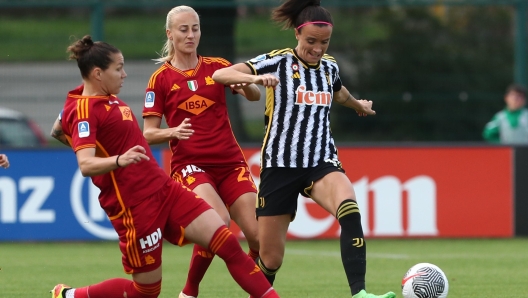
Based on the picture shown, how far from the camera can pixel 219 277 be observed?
9.27 meters

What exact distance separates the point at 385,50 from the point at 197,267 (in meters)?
8.11

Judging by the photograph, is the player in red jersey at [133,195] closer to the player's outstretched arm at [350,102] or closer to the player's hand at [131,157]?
the player's hand at [131,157]

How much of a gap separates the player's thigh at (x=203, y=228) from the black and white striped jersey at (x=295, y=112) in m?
0.89

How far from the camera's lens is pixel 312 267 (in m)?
Answer: 9.95

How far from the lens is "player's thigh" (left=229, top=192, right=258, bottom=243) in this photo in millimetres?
7156

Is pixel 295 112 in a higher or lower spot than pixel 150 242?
higher

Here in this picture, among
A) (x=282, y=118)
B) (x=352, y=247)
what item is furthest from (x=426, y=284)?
(x=282, y=118)

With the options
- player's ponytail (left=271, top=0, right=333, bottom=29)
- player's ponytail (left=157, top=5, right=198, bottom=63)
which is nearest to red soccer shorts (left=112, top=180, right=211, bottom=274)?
player's ponytail (left=271, top=0, right=333, bottom=29)

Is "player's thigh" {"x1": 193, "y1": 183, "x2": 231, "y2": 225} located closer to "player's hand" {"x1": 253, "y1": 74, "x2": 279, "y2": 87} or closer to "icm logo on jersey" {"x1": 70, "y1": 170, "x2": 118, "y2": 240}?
"player's hand" {"x1": 253, "y1": 74, "x2": 279, "y2": 87}

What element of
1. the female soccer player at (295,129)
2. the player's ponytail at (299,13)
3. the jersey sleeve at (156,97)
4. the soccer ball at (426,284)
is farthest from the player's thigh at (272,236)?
the player's ponytail at (299,13)

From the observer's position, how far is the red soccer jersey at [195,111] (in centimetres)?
725

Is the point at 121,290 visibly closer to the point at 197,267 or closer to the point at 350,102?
the point at 197,267

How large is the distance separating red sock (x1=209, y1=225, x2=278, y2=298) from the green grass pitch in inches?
70.0

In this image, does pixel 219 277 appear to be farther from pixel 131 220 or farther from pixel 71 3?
pixel 71 3
